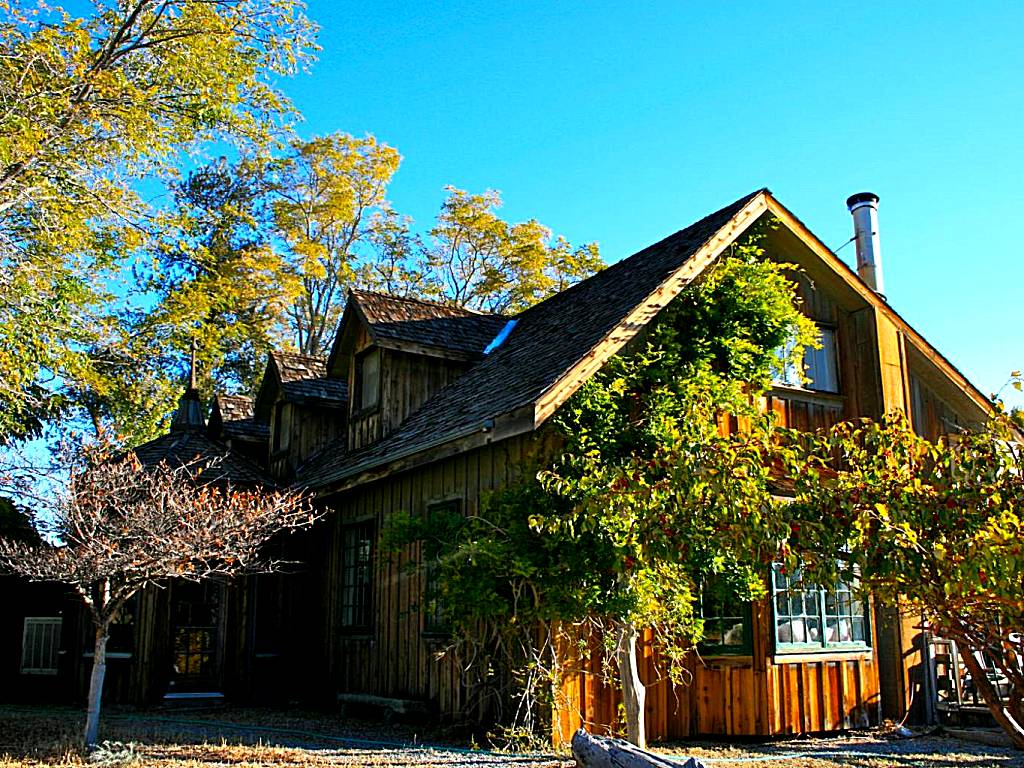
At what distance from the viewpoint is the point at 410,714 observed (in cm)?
1157

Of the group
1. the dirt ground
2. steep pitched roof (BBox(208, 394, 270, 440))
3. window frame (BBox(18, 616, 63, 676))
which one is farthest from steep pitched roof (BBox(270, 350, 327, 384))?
the dirt ground

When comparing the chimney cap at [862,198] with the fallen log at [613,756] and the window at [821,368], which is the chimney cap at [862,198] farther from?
the fallen log at [613,756]

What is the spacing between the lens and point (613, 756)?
6625 mm

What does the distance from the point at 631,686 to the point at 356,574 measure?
6.33m

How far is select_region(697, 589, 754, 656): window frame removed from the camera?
1102 centimetres

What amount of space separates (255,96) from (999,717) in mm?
16181

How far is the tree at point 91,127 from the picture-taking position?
14.4 metres

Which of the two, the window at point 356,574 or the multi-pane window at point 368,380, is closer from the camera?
the window at point 356,574

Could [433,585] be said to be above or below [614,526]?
below

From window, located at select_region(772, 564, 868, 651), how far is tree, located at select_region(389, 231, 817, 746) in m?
0.81

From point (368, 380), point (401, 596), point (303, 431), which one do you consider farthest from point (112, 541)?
point (303, 431)

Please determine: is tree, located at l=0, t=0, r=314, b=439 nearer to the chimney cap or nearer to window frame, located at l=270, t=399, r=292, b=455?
window frame, located at l=270, t=399, r=292, b=455

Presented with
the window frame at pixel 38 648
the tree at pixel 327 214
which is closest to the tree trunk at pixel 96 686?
the window frame at pixel 38 648

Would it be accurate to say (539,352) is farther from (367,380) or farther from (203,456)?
(203,456)
